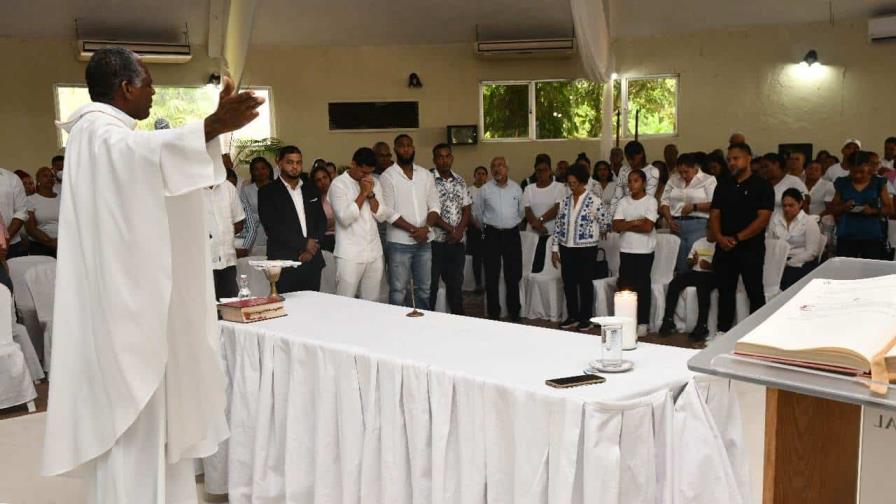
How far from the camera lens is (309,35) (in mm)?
10289

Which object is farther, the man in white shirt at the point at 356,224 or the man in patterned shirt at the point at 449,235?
the man in patterned shirt at the point at 449,235

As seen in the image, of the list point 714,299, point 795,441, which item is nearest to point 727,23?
point 714,299

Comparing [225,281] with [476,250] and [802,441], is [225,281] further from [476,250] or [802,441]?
[802,441]

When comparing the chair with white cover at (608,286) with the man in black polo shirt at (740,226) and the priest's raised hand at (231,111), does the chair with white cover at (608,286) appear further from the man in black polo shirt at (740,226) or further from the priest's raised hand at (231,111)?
the priest's raised hand at (231,111)

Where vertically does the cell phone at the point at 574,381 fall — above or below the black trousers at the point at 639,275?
above

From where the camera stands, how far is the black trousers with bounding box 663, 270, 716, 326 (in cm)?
552

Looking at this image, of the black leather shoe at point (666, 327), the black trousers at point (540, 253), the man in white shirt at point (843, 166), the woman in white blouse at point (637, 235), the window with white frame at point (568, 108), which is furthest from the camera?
the window with white frame at point (568, 108)

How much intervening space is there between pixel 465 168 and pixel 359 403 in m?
8.39

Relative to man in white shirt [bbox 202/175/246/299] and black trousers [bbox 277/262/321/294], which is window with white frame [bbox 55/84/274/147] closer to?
man in white shirt [bbox 202/175/246/299]

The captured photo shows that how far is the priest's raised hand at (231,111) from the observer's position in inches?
73.0

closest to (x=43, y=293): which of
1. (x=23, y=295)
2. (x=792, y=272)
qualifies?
(x=23, y=295)

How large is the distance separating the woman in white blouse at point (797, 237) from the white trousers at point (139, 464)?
4475mm

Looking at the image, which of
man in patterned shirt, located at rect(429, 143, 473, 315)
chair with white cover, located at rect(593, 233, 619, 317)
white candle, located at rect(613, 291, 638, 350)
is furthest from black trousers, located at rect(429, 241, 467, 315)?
white candle, located at rect(613, 291, 638, 350)

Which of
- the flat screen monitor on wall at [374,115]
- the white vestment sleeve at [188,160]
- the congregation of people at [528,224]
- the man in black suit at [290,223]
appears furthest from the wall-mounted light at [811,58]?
the white vestment sleeve at [188,160]
